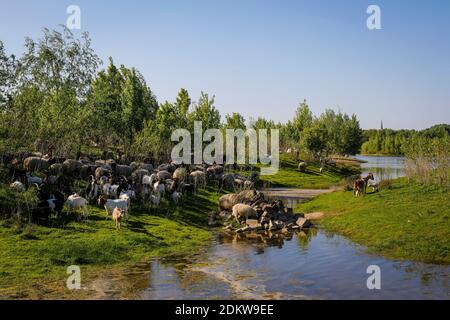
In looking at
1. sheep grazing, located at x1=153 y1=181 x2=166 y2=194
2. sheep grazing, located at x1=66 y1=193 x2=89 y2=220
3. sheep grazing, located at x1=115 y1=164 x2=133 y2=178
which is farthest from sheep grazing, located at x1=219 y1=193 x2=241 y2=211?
sheep grazing, located at x1=66 y1=193 x2=89 y2=220

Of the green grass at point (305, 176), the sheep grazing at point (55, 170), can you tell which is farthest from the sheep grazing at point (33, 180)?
the green grass at point (305, 176)

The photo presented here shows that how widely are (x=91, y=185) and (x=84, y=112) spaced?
18630 mm

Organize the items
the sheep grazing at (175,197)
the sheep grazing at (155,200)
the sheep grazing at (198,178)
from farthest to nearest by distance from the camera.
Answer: the sheep grazing at (198,178), the sheep grazing at (175,197), the sheep grazing at (155,200)

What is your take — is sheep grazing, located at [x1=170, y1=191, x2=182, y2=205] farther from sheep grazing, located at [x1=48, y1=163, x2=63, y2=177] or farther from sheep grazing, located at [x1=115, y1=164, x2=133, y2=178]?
sheep grazing, located at [x1=48, y1=163, x2=63, y2=177]

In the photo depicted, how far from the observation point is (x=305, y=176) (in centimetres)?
7281

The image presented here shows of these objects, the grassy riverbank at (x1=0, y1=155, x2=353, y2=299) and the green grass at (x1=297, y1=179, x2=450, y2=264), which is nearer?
the grassy riverbank at (x1=0, y1=155, x2=353, y2=299)

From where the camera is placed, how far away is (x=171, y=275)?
21.3 metres

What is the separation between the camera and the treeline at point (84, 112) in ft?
137

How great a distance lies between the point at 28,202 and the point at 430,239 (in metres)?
24.2

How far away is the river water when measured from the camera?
18.5m

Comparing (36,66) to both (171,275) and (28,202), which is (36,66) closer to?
(28,202)

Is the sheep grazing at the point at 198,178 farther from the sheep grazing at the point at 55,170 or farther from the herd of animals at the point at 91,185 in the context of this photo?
the sheep grazing at the point at 55,170

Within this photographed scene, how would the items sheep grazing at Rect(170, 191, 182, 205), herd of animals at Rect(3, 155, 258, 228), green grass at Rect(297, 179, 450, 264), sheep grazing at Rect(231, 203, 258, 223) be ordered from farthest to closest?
sheep grazing at Rect(170, 191, 182, 205) < sheep grazing at Rect(231, 203, 258, 223) < herd of animals at Rect(3, 155, 258, 228) < green grass at Rect(297, 179, 450, 264)
